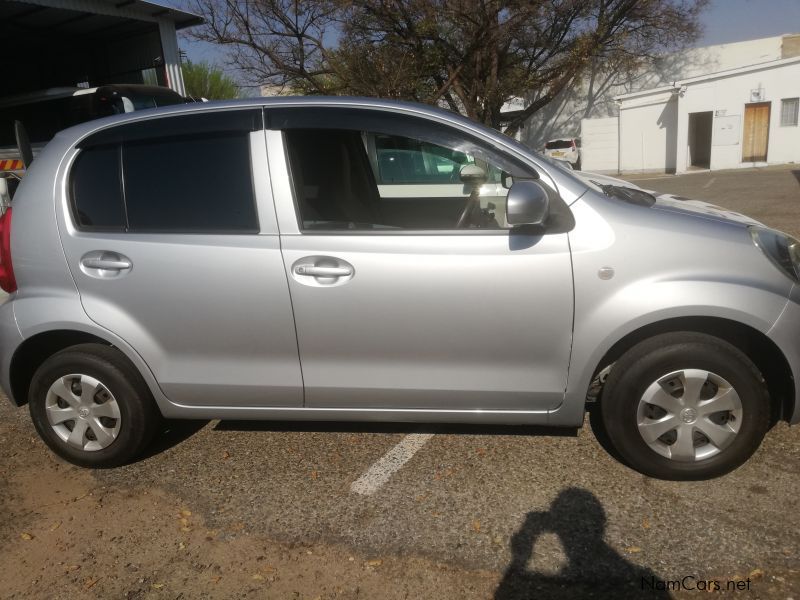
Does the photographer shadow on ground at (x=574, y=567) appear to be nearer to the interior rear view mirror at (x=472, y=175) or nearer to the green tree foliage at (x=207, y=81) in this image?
the interior rear view mirror at (x=472, y=175)

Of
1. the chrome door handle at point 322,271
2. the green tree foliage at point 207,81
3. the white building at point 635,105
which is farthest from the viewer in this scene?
the green tree foliage at point 207,81

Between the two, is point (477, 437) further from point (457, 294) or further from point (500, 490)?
point (457, 294)

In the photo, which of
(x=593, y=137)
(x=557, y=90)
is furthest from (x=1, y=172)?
(x=593, y=137)

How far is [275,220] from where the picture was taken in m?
3.03

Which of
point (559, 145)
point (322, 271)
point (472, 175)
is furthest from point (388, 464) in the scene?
point (559, 145)

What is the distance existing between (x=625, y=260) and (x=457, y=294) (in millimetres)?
738

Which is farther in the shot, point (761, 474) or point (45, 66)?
point (45, 66)

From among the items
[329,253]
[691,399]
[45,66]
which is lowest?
[691,399]

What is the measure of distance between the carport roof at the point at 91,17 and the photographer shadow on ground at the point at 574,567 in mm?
13610

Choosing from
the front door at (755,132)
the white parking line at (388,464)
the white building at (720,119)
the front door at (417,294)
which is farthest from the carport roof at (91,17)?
the front door at (755,132)

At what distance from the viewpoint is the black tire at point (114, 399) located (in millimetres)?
3229

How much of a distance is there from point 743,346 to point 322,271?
6.56ft

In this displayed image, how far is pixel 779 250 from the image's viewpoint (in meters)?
2.88

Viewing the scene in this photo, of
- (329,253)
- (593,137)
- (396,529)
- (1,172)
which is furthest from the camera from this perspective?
(593,137)
